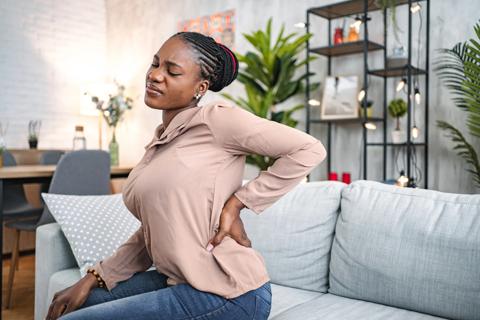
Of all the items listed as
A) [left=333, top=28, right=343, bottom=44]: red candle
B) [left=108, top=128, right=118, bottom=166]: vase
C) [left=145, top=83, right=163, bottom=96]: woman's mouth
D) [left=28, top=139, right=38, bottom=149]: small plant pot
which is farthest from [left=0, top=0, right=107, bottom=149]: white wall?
[left=145, top=83, right=163, bottom=96]: woman's mouth

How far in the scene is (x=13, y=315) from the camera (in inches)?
107

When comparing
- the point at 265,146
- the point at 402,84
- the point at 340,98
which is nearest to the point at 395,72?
the point at 402,84

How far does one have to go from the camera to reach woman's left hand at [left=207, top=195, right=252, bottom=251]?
1086 millimetres

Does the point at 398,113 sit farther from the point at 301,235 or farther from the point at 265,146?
the point at 265,146

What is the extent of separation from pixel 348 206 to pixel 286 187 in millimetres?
700

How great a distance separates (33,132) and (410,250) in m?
4.32

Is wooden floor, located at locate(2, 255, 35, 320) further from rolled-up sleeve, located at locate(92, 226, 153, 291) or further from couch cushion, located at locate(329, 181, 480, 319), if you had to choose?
couch cushion, located at locate(329, 181, 480, 319)

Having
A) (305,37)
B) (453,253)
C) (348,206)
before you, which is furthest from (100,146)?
(453,253)

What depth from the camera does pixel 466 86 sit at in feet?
9.96

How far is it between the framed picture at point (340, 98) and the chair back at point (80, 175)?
1.70 meters

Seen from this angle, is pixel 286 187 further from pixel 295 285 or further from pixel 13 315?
pixel 13 315

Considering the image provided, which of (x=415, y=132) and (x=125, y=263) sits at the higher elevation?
(x=415, y=132)

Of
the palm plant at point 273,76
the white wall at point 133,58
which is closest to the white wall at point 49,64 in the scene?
the white wall at point 133,58

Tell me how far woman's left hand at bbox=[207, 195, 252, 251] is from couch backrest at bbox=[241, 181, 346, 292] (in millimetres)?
737
